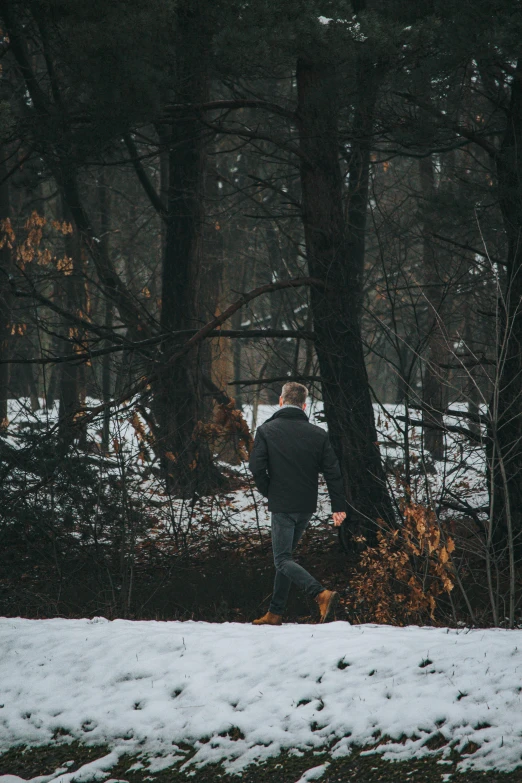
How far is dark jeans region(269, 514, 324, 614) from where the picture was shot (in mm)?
6324

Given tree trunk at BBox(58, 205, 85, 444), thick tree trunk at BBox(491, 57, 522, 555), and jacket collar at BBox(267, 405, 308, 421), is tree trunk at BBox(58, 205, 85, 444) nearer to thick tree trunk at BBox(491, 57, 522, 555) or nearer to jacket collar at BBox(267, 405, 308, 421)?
jacket collar at BBox(267, 405, 308, 421)

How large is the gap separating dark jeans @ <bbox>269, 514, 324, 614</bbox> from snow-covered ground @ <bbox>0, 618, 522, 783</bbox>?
722 mm

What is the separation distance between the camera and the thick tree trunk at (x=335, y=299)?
370 inches

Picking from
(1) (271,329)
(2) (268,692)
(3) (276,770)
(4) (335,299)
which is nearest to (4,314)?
(1) (271,329)

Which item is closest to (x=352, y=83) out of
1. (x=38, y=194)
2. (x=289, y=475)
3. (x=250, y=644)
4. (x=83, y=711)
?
(x=289, y=475)

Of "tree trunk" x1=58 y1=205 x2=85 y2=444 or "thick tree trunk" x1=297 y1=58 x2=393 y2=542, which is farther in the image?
"thick tree trunk" x1=297 y1=58 x2=393 y2=542

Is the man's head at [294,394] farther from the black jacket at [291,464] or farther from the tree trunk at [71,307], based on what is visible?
the tree trunk at [71,307]

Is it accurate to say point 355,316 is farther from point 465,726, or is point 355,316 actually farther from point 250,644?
point 465,726

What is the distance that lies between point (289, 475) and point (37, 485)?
10.6ft

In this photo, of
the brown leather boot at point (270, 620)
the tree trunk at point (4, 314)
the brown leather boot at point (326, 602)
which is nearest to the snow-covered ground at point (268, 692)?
the brown leather boot at point (326, 602)

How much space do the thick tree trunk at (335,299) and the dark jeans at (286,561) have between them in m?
2.91

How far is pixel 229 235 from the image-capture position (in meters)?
20.1

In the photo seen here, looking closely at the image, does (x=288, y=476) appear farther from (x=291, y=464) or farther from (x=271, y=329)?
(x=271, y=329)

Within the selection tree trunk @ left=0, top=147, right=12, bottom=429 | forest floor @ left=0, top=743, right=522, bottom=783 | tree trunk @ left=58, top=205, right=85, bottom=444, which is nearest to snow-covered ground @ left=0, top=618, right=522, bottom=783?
forest floor @ left=0, top=743, right=522, bottom=783
